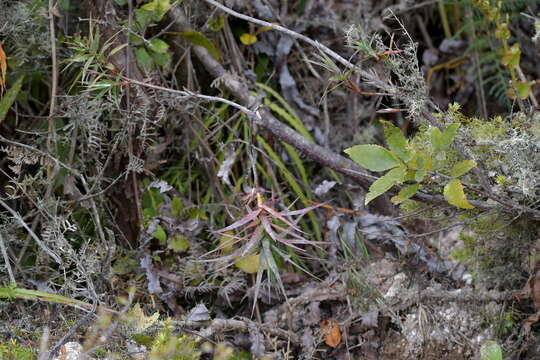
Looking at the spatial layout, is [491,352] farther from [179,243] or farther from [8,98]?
[8,98]

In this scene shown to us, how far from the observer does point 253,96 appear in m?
2.22

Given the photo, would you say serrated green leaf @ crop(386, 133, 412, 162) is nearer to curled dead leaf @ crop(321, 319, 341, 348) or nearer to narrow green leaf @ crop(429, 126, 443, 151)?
narrow green leaf @ crop(429, 126, 443, 151)

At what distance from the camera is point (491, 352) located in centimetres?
159

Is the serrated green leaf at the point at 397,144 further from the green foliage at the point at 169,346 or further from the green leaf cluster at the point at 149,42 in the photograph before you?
the green leaf cluster at the point at 149,42

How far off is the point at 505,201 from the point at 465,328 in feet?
1.53

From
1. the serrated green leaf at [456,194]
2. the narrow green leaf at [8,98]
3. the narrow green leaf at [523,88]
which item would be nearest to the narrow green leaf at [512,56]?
the narrow green leaf at [523,88]

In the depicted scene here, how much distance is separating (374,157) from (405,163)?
0.07 metres

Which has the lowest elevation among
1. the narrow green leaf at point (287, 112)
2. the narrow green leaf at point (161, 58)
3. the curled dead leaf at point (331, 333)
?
the curled dead leaf at point (331, 333)

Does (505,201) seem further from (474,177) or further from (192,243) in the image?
(192,243)

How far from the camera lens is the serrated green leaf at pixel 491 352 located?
5.17 feet

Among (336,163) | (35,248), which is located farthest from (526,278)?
(35,248)

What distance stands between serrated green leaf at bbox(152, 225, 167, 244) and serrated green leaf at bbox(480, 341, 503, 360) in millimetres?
981

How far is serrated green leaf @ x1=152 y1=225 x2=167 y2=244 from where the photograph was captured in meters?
1.95

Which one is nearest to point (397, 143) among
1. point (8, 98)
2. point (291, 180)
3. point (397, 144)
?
point (397, 144)
